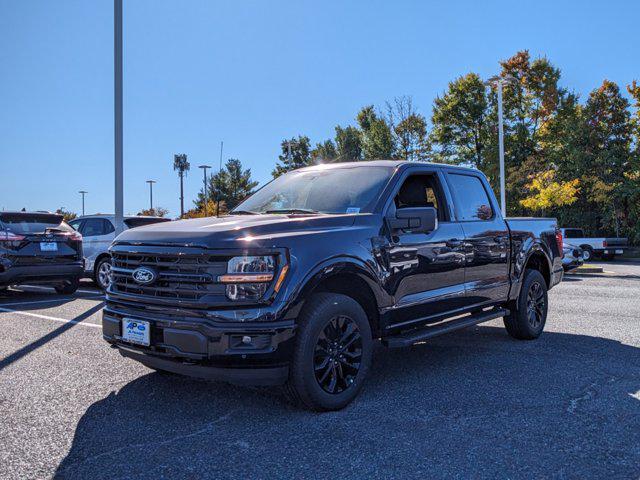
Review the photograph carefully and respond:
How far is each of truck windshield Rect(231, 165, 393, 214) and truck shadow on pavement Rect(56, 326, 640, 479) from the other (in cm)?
153

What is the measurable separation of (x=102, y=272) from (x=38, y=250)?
6.97ft

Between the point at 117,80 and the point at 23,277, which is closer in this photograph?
the point at 23,277

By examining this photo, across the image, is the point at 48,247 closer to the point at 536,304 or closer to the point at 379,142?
the point at 536,304

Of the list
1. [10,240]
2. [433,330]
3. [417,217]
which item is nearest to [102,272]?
[10,240]

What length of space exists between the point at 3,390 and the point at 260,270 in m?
2.51

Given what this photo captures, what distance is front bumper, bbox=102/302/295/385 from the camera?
340 centimetres

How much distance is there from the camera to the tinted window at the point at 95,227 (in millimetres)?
12352

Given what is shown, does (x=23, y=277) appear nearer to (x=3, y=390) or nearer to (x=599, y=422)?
(x=3, y=390)

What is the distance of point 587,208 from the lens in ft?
113

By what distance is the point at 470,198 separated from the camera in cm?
565

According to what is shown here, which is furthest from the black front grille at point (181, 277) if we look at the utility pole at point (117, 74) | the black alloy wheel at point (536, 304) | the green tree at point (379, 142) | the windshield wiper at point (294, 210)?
the green tree at point (379, 142)

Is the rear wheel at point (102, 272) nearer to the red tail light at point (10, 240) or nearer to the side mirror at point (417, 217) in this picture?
the red tail light at point (10, 240)

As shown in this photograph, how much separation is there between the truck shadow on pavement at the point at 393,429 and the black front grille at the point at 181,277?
84 centimetres

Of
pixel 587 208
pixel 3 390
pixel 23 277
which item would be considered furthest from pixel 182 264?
pixel 587 208
